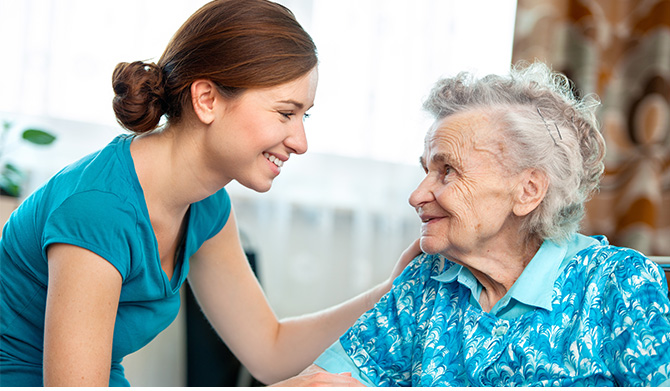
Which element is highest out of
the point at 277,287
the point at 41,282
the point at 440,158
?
the point at 440,158

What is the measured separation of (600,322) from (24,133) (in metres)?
1.96

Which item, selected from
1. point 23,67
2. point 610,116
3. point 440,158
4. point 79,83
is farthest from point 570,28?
point 23,67

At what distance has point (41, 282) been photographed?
127cm

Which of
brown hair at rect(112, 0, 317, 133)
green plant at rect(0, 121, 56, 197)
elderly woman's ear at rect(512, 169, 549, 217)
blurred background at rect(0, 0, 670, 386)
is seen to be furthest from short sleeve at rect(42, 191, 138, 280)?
blurred background at rect(0, 0, 670, 386)

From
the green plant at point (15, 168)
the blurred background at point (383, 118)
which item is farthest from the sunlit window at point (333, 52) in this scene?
the green plant at point (15, 168)

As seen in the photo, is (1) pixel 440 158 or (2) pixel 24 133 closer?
(1) pixel 440 158

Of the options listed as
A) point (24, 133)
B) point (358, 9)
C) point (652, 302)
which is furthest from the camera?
point (358, 9)

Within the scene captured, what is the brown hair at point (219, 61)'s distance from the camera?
121cm

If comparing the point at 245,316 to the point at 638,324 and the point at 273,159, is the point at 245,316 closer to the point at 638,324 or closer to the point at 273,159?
the point at 273,159

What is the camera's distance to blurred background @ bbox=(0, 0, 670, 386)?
2.68m

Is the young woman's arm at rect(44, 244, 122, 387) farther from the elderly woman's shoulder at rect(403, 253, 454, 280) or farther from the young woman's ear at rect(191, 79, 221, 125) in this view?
the elderly woman's shoulder at rect(403, 253, 454, 280)

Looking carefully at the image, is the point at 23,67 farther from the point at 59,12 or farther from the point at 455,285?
the point at 455,285

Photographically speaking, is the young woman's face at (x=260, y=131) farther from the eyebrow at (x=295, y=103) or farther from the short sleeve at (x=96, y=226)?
the short sleeve at (x=96, y=226)

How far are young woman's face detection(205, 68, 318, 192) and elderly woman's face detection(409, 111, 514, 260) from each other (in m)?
0.29
